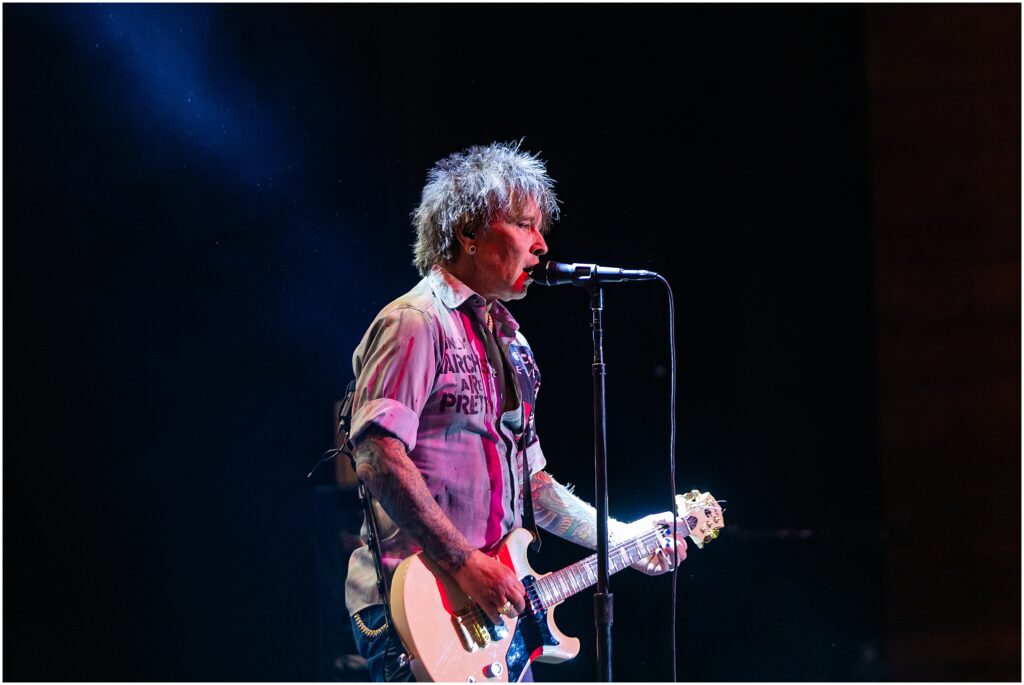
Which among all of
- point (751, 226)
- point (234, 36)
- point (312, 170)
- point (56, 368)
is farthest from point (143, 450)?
point (751, 226)

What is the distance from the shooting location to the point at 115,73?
296cm

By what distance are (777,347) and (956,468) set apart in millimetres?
1057

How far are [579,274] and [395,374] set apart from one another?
0.47m

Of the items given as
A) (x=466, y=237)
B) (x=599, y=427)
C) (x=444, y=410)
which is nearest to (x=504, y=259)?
(x=466, y=237)

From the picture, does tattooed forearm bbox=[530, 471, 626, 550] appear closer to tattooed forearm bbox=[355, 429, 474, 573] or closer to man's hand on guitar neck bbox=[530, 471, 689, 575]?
man's hand on guitar neck bbox=[530, 471, 689, 575]

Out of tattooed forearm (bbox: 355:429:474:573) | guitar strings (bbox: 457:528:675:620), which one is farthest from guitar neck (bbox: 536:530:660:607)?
tattooed forearm (bbox: 355:429:474:573)

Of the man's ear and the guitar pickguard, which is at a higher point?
the man's ear

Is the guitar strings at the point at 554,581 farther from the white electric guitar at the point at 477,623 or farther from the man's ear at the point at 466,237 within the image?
the man's ear at the point at 466,237

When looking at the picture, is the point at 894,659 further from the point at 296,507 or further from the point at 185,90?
the point at 185,90

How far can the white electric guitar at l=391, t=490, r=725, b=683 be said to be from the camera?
83.1 inches

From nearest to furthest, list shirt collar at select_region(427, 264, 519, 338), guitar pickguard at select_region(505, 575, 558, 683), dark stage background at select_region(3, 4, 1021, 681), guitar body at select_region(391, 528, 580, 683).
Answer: guitar body at select_region(391, 528, 580, 683) < guitar pickguard at select_region(505, 575, 558, 683) < shirt collar at select_region(427, 264, 519, 338) < dark stage background at select_region(3, 4, 1021, 681)

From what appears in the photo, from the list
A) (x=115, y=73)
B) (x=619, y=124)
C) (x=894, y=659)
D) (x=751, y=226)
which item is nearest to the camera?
(x=115, y=73)

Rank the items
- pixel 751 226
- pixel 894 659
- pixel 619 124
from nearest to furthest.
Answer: pixel 619 124 → pixel 751 226 → pixel 894 659

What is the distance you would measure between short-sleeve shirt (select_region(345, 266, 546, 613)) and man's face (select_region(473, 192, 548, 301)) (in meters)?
0.06
